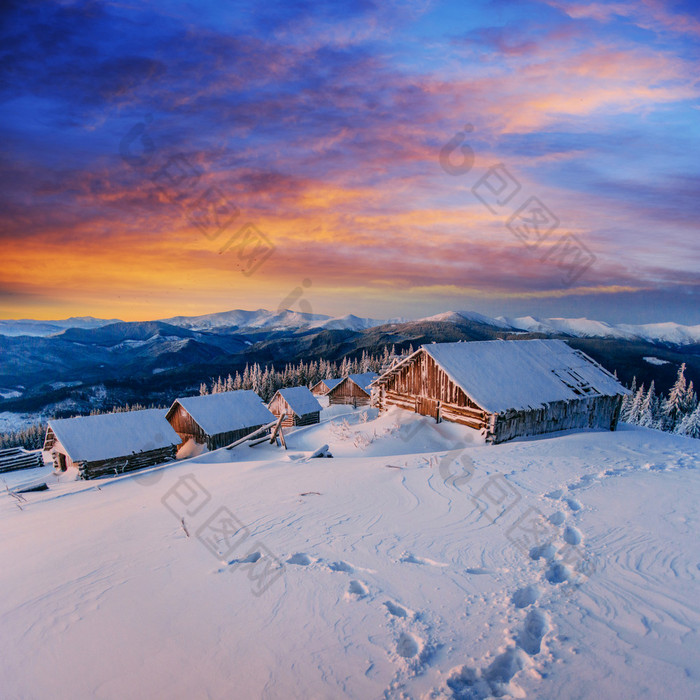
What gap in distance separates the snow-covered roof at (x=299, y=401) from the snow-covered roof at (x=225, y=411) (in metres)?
7.32

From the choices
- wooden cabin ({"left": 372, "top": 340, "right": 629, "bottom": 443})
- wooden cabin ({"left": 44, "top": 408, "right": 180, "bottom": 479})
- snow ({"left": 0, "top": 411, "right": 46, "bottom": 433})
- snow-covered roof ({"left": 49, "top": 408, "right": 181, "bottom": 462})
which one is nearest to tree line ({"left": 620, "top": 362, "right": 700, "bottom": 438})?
wooden cabin ({"left": 372, "top": 340, "right": 629, "bottom": 443})

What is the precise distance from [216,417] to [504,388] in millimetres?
23554

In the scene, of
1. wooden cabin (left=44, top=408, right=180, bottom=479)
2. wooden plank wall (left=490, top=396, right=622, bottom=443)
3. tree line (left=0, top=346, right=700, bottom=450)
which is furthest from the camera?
tree line (left=0, top=346, right=700, bottom=450)

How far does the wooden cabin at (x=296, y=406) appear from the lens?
43.0m

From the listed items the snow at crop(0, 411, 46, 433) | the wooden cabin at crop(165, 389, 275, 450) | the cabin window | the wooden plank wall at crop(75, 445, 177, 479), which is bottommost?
the snow at crop(0, 411, 46, 433)

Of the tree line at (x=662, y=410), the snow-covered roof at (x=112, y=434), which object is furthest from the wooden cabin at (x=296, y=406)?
the tree line at (x=662, y=410)

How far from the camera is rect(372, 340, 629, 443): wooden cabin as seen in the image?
Answer: 748 inches

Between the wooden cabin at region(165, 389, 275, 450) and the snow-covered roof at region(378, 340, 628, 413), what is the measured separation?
765 inches

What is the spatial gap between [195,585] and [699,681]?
6718 mm

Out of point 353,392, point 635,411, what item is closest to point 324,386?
point 353,392

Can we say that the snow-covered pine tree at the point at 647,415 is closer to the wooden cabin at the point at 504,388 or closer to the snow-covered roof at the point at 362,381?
the wooden cabin at the point at 504,388

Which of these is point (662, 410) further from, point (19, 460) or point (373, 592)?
point (19, 460)

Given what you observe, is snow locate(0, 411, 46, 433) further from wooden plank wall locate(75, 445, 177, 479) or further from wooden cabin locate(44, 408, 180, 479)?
wooden plank wall locate(75, 445, 177, 479)

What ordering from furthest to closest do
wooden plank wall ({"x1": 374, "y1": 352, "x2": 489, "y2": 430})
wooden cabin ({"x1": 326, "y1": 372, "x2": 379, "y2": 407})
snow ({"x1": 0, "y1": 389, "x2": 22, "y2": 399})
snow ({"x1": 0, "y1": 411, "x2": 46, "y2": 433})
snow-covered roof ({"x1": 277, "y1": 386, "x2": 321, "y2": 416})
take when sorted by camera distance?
snow ({"x1": 0, "y1": 389, "x2": 22, "y2": 399}) → snow ({"x1": 0, "y1": 411, "x2": 46, "y2": 433}) → wooden cabin ({"x1": 326, "y1": 372, "x2": 379, "y2": 407}) → snow-covered roof ({"x1": 277, "y1": 386, "x2": 321, "y2": 416}) → wooden plank wall ({"x1": 374, "y1": 352, "x2": 489, "y2": 430})
